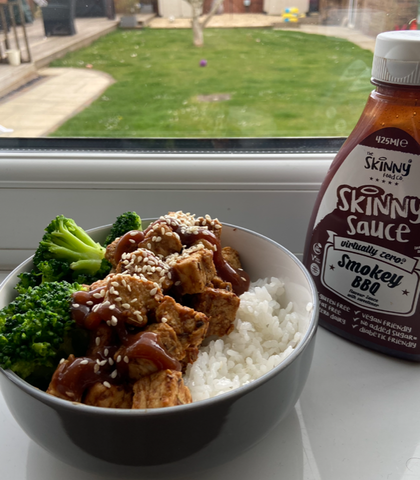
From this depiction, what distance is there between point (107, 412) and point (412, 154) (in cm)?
74

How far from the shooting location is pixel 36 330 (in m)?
0.84

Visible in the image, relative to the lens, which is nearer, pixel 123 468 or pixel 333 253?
pixel 123 468

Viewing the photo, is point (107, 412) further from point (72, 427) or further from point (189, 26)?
point (189, 26)

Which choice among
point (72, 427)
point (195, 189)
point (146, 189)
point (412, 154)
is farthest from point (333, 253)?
point (72, 427)

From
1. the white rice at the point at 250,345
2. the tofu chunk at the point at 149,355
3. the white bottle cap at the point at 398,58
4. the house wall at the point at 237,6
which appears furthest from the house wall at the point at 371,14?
the tofu chunk at the point at 149,355

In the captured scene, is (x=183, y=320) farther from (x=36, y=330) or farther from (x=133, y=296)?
(x=36, y=330)

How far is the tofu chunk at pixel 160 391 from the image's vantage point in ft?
2.43

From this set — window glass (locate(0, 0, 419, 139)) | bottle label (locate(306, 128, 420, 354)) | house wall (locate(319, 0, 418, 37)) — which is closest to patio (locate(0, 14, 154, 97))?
window glass (locate(0, 0, 419, 139))

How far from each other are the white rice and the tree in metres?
0.72

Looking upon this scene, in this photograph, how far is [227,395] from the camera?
723 millimetres

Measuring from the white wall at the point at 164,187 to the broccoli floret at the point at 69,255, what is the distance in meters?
0.29

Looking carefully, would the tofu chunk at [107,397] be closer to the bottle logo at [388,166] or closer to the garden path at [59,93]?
the bottle logo at [388,166]

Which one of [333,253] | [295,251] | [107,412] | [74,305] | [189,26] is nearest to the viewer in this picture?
[107,412]

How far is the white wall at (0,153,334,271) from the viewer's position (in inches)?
53.7
